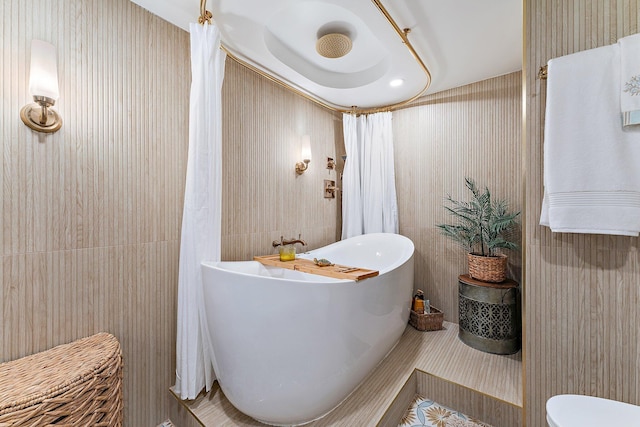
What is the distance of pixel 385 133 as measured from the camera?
9.27 ft

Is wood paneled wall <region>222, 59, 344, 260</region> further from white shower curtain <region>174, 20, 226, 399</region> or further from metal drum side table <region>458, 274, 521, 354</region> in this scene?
metal drum side table <region>458, 274, 521, 354</region>

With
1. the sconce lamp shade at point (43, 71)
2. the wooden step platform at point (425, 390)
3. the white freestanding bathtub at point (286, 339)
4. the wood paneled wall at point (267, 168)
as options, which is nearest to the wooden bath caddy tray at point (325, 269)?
the white freestanding bathtub at point (286, 339)

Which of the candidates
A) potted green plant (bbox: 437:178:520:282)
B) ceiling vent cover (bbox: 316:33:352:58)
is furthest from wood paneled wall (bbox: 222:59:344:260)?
potted green plant (bbox: 437:178:520:282)

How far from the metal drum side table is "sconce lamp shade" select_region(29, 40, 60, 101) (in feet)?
8.81

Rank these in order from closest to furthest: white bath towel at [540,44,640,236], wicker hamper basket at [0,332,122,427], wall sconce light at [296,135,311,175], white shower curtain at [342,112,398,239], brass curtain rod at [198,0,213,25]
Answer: wicker hamper basket at [0,332,122,427] < white bath towel at [540,44,640,236] < brass curtain rod at [198,0,213,25] < wall sconce light at [296,135,311,175] < white shower curtain at [342,112,398,239]

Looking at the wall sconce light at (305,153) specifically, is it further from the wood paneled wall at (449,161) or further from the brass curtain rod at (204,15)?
the brass curtain rod at (204,15)

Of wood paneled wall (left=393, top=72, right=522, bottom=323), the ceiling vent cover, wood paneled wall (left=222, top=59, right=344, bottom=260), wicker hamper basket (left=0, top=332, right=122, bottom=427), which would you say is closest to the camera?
wicker hamper basket (left=0, top=332, right=122, bottom=427)

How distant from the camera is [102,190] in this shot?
133 centimetres

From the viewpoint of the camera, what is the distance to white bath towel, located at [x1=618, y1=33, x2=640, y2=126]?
3.31ft

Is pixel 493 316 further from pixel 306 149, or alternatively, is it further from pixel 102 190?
pixel 102 190

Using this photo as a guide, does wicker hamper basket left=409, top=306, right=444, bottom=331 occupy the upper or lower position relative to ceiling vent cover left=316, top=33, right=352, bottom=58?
lower

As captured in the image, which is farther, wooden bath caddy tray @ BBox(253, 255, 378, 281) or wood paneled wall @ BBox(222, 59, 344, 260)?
wood paneled wall @ BBox(222, 59, 344, 260)

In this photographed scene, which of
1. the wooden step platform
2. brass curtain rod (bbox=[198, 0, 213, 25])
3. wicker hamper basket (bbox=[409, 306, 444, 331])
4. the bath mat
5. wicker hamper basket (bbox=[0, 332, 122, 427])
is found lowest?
the bath mat

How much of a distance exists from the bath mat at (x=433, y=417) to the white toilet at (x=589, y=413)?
0.74 metres
